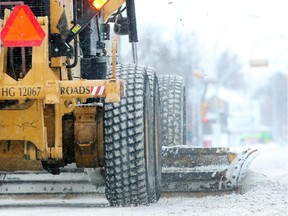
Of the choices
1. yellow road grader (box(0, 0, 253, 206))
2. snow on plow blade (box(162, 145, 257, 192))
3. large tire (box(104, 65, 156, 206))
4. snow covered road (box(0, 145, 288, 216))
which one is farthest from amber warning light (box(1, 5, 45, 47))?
snow on plow blade (box(162, 145, 257, 192))

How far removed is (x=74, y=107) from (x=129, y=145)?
2.04ft

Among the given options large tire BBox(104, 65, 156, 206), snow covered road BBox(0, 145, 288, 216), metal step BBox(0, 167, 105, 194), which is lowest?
snow covered road BBox(0, 145, 288, 216)

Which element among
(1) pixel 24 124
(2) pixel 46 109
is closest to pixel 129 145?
(2) pixel 46 109

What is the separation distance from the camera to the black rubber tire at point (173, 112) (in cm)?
1245

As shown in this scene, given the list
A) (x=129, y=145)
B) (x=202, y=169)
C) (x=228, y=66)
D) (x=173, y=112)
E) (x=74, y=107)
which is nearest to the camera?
(x=74, y=107)

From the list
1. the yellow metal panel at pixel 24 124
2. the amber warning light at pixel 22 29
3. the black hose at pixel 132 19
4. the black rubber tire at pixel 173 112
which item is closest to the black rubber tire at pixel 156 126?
the black hose at pixel 132 19

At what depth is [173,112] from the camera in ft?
41.1

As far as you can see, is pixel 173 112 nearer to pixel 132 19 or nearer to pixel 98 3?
pixel 132 19

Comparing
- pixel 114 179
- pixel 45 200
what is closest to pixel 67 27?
pixel 114 179

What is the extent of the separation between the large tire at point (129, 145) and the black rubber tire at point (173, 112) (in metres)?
3.76

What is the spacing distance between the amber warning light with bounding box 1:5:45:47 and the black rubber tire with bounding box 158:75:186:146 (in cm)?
514

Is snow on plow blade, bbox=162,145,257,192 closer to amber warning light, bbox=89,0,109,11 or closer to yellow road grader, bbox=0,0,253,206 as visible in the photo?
yellow road grader, bbox=0,0,253,206

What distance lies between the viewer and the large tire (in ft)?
27.4

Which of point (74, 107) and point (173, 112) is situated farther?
point (173, 112)
